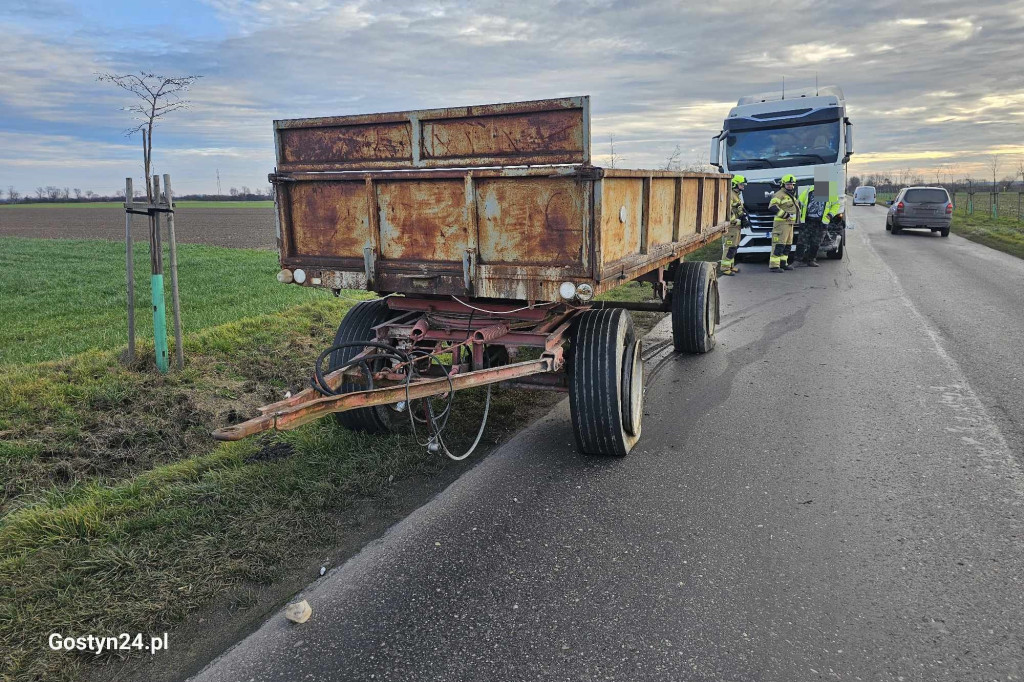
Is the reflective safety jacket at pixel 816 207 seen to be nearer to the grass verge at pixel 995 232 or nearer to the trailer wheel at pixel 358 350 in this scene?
the grass verge at pixel 995 232

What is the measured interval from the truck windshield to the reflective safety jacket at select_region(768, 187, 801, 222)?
0.99 meters

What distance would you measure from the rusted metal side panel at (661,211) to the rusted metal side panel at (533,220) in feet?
4.50

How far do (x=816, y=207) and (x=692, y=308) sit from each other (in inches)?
357

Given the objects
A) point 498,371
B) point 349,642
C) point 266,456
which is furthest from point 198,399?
point 349,642

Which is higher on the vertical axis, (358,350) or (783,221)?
(783,221)

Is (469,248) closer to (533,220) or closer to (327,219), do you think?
(533,220)

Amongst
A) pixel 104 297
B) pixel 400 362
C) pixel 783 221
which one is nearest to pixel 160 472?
pixel 400 362

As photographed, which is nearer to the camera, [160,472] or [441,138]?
[160,472]

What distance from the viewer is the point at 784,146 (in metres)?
15.0

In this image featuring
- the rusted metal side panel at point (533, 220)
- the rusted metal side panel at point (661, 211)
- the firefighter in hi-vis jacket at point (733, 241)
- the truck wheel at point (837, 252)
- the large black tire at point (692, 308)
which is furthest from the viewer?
the truck wheel at point (837, 252)

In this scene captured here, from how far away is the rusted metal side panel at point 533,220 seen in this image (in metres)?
4.18

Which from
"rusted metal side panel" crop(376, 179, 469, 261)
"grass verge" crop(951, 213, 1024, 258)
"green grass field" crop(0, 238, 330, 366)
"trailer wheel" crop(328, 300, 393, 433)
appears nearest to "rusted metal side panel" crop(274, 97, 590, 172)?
"rusted metal side panel" crop(376, 179, 469, 261)

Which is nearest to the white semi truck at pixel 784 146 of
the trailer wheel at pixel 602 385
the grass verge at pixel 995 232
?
the grass verge at pixel 995 232

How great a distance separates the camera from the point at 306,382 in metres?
6.80
